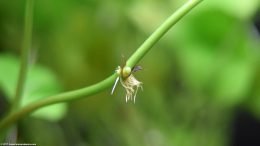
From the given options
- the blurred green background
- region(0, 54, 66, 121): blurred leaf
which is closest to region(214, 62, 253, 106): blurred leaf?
the blurred green background

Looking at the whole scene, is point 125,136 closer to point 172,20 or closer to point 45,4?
point 45,4

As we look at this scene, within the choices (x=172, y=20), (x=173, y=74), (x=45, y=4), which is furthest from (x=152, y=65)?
(x=172, y=20)

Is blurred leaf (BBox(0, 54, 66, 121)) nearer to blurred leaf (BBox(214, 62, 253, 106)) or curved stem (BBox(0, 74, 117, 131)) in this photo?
curved stem (BBox(0, 74, 117, 131))

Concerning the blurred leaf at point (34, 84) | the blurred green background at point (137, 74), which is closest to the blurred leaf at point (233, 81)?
the blurred green background at point (137, 74)

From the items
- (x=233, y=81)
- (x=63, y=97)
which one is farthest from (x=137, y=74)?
(x=63, y=97)

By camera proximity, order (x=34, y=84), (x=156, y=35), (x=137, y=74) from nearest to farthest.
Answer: (x=156, y=35), (x=34, y=84), (x=137, y=74)

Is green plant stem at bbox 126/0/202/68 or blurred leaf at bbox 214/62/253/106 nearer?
green plant stem at bbox 126/0/202/68

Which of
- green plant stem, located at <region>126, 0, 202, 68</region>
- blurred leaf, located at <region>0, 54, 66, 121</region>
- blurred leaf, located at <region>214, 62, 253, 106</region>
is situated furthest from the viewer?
blurred leaf, located at <region>214, 62, 253, 106</region>

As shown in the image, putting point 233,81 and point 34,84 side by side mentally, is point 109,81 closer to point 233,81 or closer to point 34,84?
point 34,84
